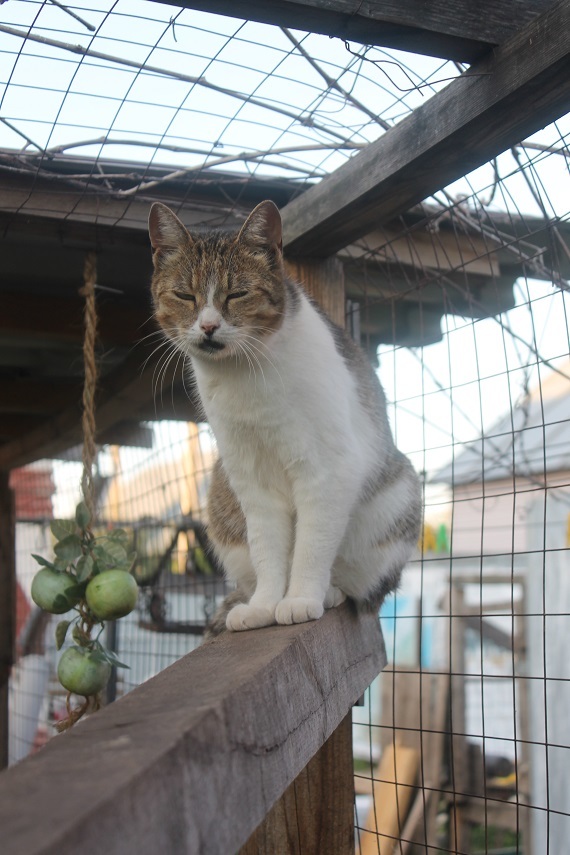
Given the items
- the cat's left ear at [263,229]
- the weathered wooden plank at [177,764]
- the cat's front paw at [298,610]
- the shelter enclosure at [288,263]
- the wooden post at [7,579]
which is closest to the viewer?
the weathered wooden plank at [177,764]

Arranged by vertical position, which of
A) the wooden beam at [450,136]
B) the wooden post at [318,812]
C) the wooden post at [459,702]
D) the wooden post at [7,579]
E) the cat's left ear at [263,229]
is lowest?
the wooden post at [459,702]

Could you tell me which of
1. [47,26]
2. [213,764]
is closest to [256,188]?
[47,26]

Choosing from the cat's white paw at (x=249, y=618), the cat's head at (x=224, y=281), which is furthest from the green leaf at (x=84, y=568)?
the cat's head at (x=224, y=281)

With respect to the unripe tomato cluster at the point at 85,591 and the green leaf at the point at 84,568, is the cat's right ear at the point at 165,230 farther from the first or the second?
the green leaf at the point at 84,568

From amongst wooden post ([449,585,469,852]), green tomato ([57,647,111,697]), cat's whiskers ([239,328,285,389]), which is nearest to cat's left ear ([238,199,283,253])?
cat's whiskers ([239,328,285,389])

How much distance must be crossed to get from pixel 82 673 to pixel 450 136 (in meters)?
1.49

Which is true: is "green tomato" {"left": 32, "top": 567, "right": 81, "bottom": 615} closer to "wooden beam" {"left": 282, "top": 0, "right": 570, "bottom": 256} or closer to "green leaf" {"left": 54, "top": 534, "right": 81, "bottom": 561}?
"green leaf" {"left": 54, "top": 534, "right": 81, "bottom": 561}

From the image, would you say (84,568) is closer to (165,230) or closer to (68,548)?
(68,548)

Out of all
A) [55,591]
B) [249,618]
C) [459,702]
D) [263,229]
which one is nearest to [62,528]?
[55,591]

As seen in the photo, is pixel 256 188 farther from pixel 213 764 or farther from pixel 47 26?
pixel 213 764

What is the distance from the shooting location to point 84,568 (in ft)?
6.67

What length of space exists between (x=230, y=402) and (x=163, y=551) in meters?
2.34

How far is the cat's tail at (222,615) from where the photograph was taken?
7.41 ft

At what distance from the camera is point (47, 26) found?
1.65 metres
